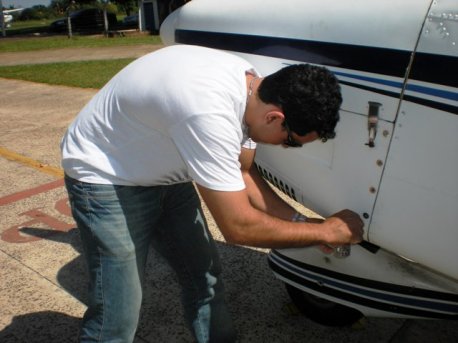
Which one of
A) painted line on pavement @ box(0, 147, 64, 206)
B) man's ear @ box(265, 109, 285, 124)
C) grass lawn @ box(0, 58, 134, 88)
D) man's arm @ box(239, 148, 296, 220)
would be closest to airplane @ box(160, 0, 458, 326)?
man's arm @ box(239, 148, 296, 220)

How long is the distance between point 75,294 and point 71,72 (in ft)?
32.0

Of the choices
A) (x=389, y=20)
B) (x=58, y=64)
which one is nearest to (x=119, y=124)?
(x=389, y=20)

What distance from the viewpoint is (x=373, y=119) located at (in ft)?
5.29

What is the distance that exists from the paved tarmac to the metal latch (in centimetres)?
116

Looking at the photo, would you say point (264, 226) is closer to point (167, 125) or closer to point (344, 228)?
point (344, 228)

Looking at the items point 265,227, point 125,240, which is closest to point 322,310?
point 265,227

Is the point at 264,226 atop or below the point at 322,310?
atop

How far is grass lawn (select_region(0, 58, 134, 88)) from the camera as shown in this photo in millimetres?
10055

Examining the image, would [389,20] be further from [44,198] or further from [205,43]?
[44,198]

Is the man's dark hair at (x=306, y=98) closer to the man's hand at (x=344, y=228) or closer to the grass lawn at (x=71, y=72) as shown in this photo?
the man's hand at (x=344, y=228)

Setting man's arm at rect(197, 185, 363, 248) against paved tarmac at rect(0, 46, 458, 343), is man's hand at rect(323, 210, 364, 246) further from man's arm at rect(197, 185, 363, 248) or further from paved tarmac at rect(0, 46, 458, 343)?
paved tarmac at rect(0, 46, 458, 343)

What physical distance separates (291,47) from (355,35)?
30 cm

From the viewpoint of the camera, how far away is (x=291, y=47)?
6.18 feet

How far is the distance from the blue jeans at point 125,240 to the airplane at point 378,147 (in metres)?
0.45
